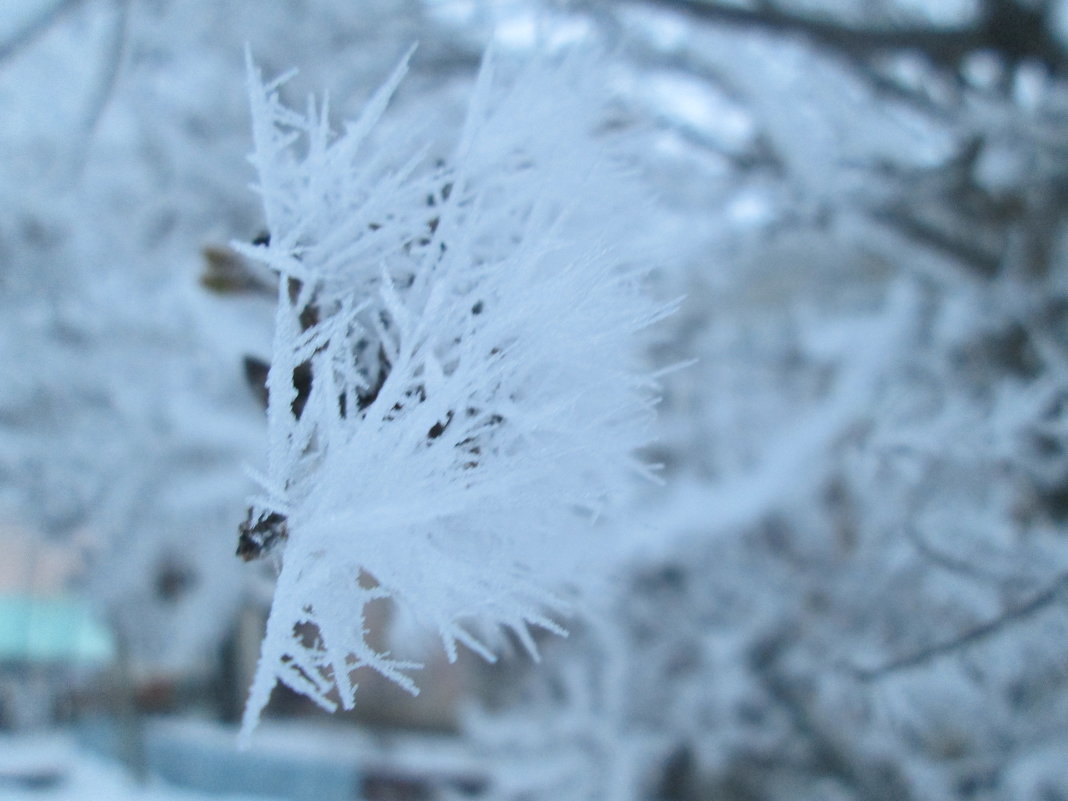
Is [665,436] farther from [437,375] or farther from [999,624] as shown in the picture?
[437,375]

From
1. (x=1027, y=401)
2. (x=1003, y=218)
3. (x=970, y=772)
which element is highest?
(x=1003, y=218)

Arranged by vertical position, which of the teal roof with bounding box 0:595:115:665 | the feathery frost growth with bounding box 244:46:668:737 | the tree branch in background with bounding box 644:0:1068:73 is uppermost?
the tree branch in background with bounding box 644:0:1068:73

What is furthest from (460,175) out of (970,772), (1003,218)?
(1003,218)

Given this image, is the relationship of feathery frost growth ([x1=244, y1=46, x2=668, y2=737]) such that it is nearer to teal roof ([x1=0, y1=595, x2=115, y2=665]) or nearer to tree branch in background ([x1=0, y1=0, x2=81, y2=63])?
tree branch in background ([x1=0, y1=0, x2=81, y2=63])

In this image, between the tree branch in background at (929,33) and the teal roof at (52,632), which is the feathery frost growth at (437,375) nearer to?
the tree branch in background at (929,33)

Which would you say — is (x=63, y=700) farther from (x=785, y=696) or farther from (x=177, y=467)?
(x=785, y=696)

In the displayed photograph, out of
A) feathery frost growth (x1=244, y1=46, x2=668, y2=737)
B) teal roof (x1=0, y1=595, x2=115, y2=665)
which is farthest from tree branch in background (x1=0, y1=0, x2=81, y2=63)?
teal roof (x1=0, y1=595, x2=115, y2=665)

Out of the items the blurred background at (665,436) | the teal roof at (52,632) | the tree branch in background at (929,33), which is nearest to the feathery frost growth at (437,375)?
the blurred background at (665,436)
